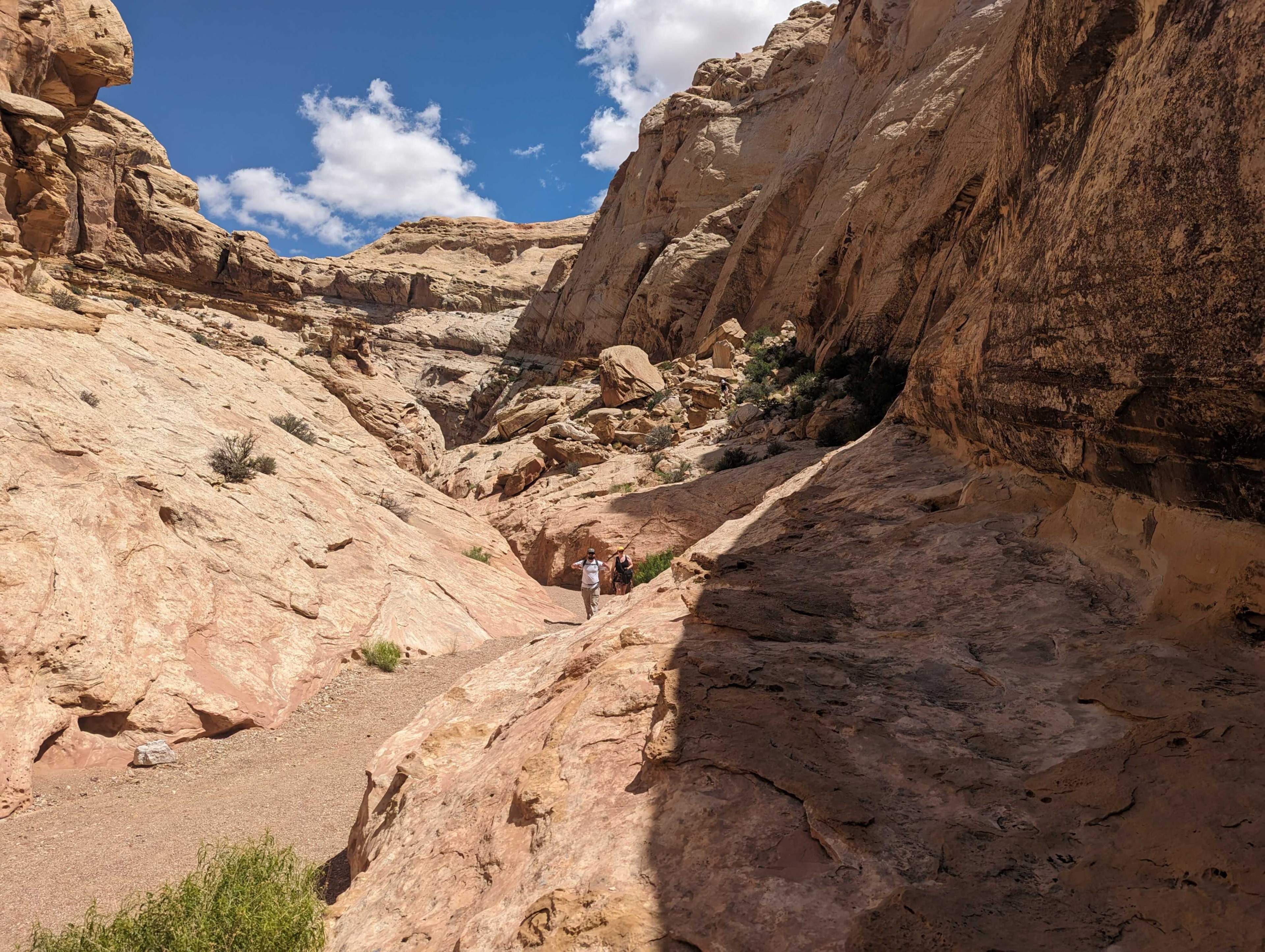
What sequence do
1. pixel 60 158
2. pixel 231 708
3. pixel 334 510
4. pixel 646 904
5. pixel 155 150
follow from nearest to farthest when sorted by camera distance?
pixel 646 904
pixel 231 708
pixel 334 510
pixel 60 158
pixel 155 150

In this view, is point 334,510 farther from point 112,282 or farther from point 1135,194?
point 112,282

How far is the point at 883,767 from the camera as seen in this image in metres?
2.89

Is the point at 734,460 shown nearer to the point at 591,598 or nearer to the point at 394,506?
the point at 591,598

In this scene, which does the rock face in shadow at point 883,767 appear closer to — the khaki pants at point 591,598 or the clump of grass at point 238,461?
the clump of grass at point 238,461

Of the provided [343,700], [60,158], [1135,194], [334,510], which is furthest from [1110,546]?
[60,158]

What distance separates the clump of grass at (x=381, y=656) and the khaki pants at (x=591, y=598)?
3.57 meters

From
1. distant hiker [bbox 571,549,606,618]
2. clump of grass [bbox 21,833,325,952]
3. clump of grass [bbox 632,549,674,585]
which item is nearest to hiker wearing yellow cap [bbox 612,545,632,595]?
clump of grass [bbox 632,549,674,585]

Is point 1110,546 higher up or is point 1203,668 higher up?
point 1110,546

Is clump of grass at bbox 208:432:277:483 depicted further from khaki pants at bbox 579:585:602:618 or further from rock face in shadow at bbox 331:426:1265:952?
rock face in shadow at bbox 331:426:1265:952

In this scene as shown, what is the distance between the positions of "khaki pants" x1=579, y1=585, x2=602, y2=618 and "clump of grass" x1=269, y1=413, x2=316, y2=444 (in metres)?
6.35

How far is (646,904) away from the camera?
8.00ft

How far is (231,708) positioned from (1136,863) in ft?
26.1

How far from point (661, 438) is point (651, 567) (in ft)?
26.7

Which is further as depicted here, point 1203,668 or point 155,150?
point 155,150
